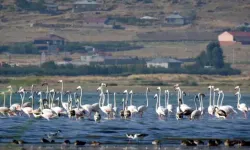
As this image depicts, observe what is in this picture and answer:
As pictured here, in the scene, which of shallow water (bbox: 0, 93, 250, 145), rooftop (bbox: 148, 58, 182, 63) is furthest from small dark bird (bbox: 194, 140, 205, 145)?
rooftop (bbox: 148, 58, 182, 63)

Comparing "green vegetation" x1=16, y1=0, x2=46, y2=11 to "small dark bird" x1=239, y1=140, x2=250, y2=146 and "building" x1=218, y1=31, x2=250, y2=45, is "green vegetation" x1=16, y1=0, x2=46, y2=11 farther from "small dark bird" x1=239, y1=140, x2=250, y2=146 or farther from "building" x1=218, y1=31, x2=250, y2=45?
"small dark bird" x1=239, y1=140, x2=250, y2=146

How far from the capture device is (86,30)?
541 feet

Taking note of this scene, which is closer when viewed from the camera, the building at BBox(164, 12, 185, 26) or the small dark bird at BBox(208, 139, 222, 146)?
the small dark bird at BBox(208, 139, 222, 146)

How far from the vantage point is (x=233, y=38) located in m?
155

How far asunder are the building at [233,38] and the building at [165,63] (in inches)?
1103

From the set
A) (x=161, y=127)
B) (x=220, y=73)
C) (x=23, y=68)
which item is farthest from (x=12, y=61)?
(x=161, y=127)

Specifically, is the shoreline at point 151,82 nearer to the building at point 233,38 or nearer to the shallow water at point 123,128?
the shallow water at point 123,128

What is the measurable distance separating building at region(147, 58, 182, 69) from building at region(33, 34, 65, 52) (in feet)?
72.3

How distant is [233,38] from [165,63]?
3441 cm

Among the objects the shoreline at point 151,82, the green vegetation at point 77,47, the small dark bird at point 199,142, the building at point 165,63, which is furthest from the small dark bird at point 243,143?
the green vegetation at point 77,47

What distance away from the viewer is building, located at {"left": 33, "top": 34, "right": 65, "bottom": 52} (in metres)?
146

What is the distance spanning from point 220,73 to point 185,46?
109 feet

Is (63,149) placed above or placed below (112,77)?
above

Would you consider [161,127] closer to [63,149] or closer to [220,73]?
[63,149]
